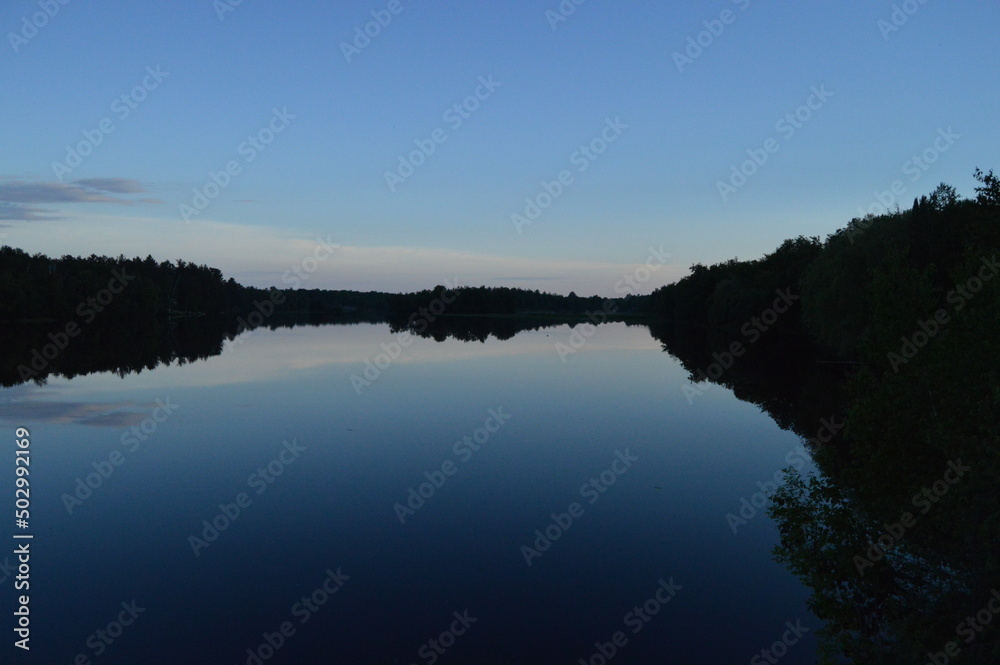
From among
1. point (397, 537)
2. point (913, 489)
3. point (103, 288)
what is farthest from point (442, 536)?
point (103, 288)

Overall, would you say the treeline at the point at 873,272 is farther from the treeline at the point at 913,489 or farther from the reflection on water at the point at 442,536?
the reflection on water at the point at 442,536

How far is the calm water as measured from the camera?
28.3 feet

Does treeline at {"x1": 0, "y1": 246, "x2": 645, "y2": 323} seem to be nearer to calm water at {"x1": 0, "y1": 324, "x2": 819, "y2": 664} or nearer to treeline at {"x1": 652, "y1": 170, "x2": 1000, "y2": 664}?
calm water at {"x1": 0, "y1": 324, "x2": 819, "y2": 664}

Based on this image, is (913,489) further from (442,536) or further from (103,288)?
(103,288)

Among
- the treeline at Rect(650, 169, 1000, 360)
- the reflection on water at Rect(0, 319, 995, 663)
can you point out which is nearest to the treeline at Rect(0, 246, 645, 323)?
the reflection on water at Rect(0, 319, 995, 663)

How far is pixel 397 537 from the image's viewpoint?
11914 millimetres

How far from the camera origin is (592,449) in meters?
18.8

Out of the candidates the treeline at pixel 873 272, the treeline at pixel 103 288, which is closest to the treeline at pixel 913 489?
the treeline at pixel 873 272

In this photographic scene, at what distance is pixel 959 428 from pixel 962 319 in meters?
1.24

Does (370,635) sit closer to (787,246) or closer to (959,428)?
(959,428)

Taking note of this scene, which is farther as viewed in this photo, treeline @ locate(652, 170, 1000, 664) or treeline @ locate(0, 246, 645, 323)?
treeline @ locate(0, 246, 645, 323)

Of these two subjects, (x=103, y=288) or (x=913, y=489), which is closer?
(x=913, y=489)

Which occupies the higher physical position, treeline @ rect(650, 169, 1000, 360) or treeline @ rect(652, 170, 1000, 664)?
treeline @ rect(650, 169, 1000, 360)

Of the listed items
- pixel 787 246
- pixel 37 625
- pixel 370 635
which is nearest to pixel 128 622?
pixel 37 625
